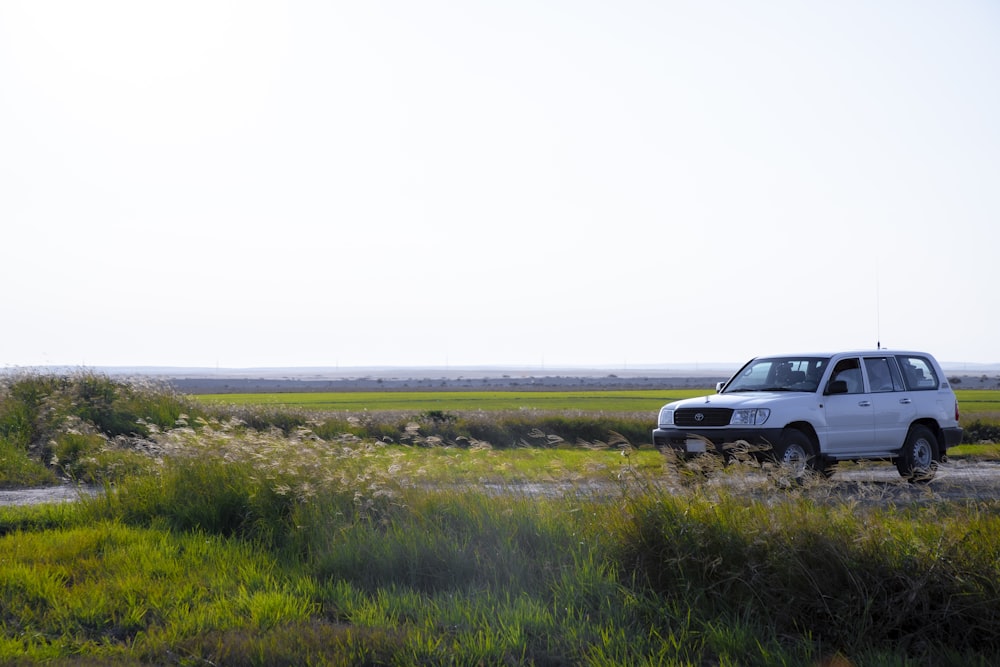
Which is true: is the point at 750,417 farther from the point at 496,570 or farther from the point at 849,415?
the point at 496,570

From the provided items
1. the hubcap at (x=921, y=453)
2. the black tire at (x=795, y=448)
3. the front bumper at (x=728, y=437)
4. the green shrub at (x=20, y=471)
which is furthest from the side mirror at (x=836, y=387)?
the green shrub at (x=20, y=471)

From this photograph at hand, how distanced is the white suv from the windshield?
2cm

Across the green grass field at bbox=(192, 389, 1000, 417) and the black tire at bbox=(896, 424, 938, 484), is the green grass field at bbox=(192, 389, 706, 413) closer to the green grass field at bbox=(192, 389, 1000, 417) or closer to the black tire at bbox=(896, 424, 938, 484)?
the green grass field at bbox=(192, 389, 1000, 417)

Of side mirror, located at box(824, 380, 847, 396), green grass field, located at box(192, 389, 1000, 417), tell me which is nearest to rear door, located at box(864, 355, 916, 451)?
side mirror, located at box(824, 380, 847, 396)

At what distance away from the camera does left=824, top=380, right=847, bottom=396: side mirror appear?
49.0ft

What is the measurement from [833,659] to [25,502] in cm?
1138

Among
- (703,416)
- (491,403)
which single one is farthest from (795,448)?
(491,403)

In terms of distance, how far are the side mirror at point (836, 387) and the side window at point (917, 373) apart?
1.95 m

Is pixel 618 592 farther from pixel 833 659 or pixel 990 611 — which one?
pixel 990 611

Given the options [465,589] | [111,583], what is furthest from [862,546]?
[111,583]

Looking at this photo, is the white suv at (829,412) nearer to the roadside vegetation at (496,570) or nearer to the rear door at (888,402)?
the rear door at (888,402)

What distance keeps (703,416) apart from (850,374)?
3.08m

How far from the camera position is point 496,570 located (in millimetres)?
7586

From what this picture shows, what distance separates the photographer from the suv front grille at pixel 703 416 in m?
14.2
